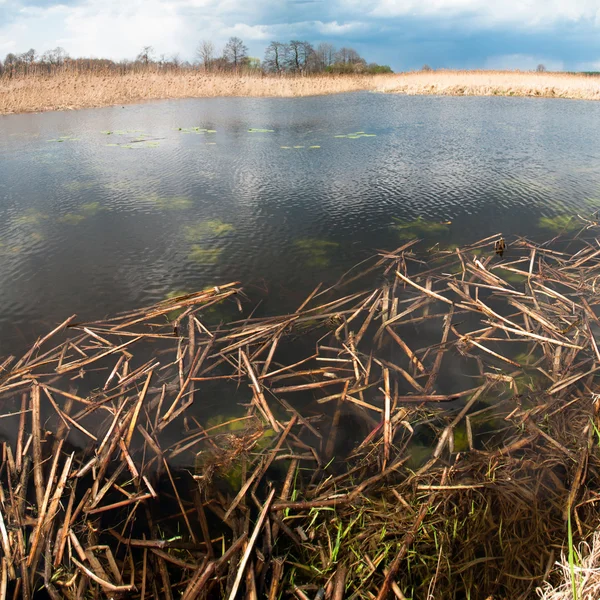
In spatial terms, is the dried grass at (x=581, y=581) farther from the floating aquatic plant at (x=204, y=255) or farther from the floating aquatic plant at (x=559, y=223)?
the floating aquatic plant at (x=559, y=223)

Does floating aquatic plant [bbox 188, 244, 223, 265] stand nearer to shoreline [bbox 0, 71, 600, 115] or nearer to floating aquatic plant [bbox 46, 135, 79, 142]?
floating aquatic plant [bbox 46, 135, 79, 142]

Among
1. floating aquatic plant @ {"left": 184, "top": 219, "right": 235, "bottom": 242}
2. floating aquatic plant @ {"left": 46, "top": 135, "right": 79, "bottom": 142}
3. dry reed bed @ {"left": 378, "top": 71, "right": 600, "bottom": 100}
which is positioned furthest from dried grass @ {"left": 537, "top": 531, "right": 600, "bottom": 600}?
dry reed bed @ {"left": 378, "top": 71, "right": 600, "bottom": 100}

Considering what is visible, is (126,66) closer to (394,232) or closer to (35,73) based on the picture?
(35,73)

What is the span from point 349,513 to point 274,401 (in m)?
1.44

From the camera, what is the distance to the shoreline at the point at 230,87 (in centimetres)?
2591

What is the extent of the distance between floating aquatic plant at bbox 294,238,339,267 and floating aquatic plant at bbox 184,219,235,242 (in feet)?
5.35

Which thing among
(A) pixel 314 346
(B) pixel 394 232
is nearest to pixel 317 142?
(B) pixel 394 232

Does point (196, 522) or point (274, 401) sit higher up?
point (274, 401)

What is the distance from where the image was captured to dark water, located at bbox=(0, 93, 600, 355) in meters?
6.44

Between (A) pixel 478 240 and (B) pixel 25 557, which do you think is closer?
(B) pixel 25 557

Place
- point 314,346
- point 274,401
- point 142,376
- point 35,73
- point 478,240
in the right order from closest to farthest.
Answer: point 274,401, point 142,376, point 314,346, point 478,240, point 35,73

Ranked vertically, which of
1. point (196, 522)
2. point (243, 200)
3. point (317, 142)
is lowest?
point (196, 522)

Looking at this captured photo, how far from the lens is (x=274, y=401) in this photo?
13.6 ft

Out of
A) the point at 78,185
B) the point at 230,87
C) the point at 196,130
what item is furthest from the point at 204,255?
the point at 230,87
